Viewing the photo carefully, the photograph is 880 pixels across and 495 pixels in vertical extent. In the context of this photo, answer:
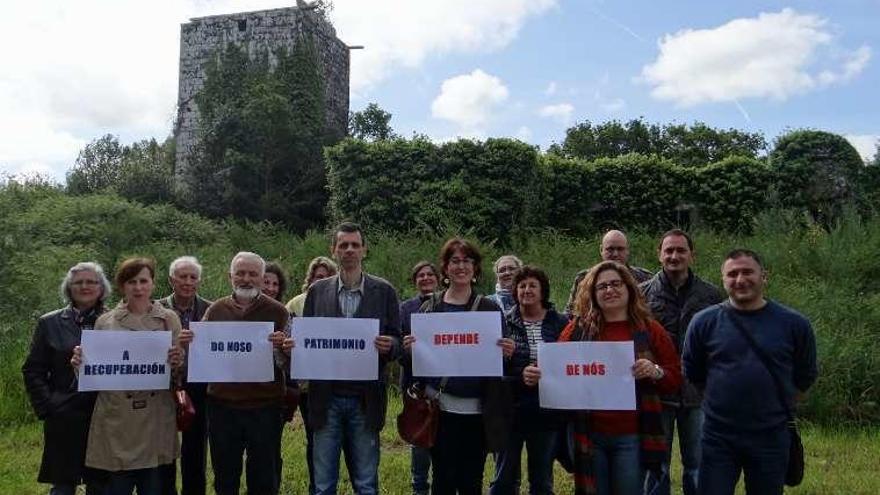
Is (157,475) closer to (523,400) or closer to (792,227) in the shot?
(523,400)

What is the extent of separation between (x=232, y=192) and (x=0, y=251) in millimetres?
10382

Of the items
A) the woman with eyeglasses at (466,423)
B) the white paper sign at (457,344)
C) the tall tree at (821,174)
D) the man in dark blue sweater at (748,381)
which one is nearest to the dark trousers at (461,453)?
the woman with eyeglasses at (466,423)

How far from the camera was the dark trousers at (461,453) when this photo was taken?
4277 millimetres

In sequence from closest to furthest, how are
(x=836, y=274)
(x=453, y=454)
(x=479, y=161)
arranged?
(x=453, y=454) < (x=836, y=274) < (x=479, y=161)

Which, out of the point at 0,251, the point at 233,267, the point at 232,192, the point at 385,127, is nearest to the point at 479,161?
the point at 232,192

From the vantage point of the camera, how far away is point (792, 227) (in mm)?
14125

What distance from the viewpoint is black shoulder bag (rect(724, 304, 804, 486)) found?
12.4 feet

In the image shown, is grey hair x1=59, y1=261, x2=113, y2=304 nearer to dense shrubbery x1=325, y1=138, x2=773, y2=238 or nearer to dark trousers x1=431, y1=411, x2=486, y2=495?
dark trousers x1=431, y1=411, x2=486, y2=495

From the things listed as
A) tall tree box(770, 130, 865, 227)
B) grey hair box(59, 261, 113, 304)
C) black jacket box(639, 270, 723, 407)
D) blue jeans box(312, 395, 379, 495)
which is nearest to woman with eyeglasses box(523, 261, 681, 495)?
black jacket box(639, 270, 723, 407)

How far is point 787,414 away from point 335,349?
8.67ft

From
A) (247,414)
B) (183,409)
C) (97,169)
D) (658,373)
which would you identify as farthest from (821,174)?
(97,169)

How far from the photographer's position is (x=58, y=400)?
432cm

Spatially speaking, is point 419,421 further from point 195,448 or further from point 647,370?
point 195,448

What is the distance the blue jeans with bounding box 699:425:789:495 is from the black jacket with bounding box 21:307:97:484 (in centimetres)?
367
